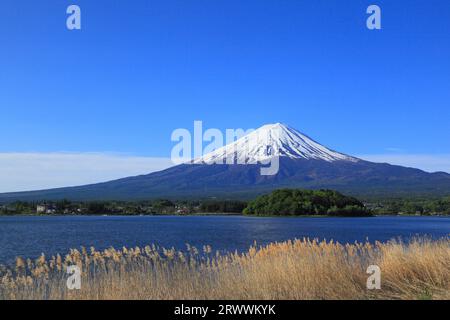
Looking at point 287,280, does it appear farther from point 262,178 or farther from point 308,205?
point 262,178

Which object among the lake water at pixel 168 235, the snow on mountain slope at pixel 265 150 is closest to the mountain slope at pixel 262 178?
the snow on mountain slope at pixel 265 150

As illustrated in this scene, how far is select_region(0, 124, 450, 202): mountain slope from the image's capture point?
15575 cm

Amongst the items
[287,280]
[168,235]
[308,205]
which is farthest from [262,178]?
[287,280]

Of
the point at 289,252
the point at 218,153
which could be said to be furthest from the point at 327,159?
the point at 289,252

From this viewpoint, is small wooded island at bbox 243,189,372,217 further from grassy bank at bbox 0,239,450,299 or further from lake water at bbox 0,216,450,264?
grassy bank at bbox 0,239,450,299

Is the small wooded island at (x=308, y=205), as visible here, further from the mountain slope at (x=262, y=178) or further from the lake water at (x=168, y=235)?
the mountain slope at (x=262, y=178)

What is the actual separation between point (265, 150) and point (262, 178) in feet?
28.3

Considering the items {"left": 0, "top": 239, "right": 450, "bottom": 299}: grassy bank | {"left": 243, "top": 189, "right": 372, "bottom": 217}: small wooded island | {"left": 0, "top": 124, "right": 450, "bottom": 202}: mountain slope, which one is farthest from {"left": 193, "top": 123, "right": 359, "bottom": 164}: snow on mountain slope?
{"left": 0, "top": 239, "right": 450, "bottom": 299}: grassy bank

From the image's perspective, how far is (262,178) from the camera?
181750mm

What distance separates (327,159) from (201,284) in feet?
622

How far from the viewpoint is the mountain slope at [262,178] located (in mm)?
155750

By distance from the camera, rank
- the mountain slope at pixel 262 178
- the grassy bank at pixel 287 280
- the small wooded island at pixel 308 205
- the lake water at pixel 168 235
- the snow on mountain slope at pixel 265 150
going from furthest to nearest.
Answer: the snow on mountain slope at pixel 265 150 < the mountain slope at pixel 262 178 < the small wooded island at pixel 308 205 < the lake water at pixel 168 235 < the grassy bank at pixel 287 280

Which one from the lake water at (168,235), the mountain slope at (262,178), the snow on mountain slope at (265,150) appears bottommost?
the lake water at (168,235)
